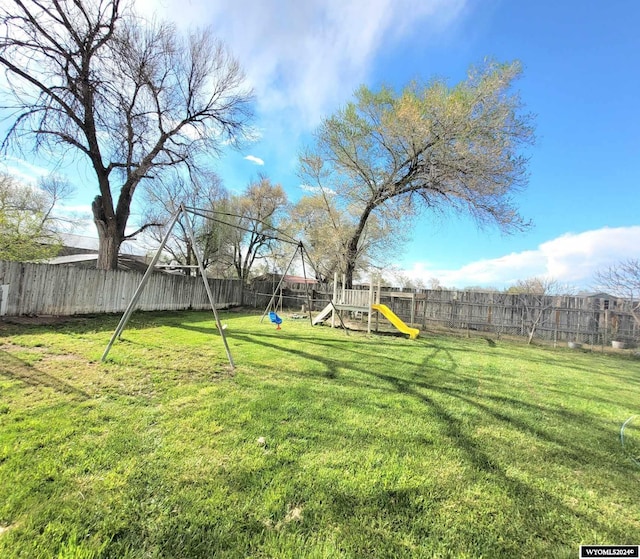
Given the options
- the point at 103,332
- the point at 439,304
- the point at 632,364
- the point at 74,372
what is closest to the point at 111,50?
the point at 103,332

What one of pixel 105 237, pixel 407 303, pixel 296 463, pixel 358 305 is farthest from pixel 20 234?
pixel 407 303

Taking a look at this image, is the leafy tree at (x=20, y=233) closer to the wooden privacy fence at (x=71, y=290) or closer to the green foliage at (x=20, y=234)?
the green foliage at (x=20, y=234)

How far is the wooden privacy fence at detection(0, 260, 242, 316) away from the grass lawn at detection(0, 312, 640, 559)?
13.2ft

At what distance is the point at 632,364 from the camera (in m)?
8.23

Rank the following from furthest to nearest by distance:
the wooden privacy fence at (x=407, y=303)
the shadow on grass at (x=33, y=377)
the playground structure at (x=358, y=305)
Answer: the playground structure at (x=358, y=305), the wooden privacy fence at (x=407, y=303), the shadow on grass at (x=33, y=377)

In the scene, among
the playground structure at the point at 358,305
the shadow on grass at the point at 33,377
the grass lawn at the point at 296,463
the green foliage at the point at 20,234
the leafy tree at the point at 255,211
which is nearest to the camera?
the grass lawn at the point at 296,463

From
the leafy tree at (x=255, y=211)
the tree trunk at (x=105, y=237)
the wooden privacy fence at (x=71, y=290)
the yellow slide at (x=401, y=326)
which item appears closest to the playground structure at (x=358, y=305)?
the yellow slide at (x=401, y=326)

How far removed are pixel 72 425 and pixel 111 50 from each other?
1047 centimetres

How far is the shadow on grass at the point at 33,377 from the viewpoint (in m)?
3.38

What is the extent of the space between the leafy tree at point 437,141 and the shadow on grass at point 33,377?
36.2 feet

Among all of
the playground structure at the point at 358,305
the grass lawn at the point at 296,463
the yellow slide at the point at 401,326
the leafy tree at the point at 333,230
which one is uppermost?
the leafy tree at the point at 333,230

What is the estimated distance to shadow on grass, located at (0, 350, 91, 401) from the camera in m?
3.38

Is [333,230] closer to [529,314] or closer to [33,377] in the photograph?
[529,314]

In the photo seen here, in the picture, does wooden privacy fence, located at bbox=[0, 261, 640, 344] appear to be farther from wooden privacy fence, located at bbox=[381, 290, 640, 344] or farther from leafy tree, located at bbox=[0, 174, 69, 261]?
leafy tree, located at bbox=[0, 174, 69, 261]
